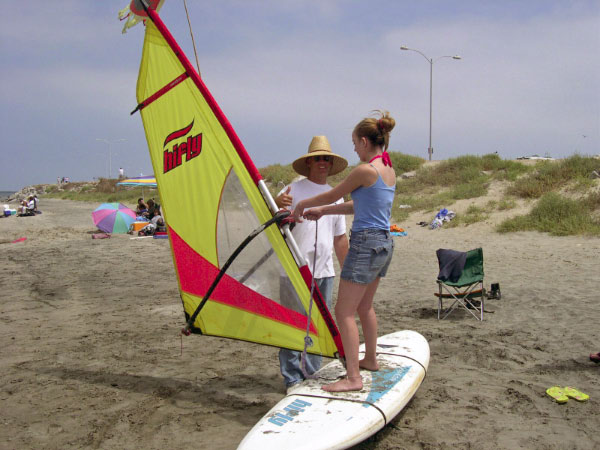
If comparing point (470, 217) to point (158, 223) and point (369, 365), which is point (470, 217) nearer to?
point (158, 223)

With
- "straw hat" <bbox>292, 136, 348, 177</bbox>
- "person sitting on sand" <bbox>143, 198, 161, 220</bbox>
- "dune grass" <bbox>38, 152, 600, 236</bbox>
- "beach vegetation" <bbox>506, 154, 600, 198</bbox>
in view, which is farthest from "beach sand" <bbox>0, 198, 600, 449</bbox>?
"person sitting on sand" <bbox>143, 198, 161, 220</bbox>

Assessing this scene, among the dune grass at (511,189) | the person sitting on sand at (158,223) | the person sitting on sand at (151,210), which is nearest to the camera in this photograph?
the dune grass at (511,189)

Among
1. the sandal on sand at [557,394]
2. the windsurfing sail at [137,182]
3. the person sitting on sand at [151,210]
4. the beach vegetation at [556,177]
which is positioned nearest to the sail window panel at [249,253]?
the sandal on sand at [557,394]

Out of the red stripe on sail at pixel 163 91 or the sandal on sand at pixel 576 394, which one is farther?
the sandal on sand at pixel 576 394

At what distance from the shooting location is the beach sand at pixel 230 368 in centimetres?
332

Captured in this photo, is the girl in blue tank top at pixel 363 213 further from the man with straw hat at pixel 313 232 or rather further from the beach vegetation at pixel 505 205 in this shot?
the beach vegetation at pixel 505 205

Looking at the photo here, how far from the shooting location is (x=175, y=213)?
3758 mm

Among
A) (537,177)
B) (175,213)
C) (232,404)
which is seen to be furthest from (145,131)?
(537,177)

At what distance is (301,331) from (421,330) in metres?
2.79

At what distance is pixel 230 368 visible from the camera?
180 inches

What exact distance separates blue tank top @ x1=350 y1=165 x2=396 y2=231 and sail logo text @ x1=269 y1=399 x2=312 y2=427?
1125 millimetres

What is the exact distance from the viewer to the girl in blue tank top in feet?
10.00

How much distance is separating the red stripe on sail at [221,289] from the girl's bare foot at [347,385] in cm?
36

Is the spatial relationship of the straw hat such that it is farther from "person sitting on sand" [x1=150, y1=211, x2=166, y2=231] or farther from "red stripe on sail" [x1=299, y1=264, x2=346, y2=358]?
"person sitting on sand" [x1=150, y1=211, x2=166, y2=231]
